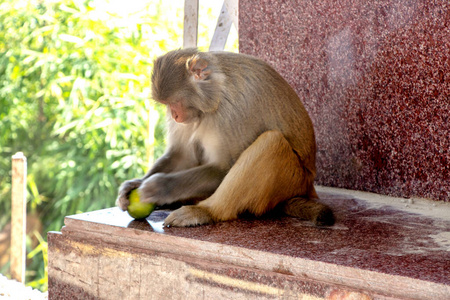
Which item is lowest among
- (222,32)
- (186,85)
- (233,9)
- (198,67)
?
(186,85)

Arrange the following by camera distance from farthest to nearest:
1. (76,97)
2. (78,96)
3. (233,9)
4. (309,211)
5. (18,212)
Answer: (78,96) → (76,97) → (18,212) → (233,9) → (309,211)

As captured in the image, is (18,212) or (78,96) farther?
(78,96)

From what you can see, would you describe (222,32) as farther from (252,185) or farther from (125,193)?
(252,185)

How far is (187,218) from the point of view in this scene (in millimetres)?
3197

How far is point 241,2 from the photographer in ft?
15.9

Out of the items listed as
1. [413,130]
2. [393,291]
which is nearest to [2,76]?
[413,130]

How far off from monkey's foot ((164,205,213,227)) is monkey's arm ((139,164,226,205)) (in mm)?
138

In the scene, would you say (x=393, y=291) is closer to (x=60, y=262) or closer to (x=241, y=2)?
(x=60, y=262)

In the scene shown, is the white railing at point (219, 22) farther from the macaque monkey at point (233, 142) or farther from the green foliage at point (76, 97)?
the green foliage at point (76, 97)

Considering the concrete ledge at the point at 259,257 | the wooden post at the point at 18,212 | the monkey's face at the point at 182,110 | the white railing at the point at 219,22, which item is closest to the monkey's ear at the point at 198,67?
the monkey's face at the point at 182,110

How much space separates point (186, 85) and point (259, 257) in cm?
116

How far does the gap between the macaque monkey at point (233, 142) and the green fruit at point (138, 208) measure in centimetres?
3

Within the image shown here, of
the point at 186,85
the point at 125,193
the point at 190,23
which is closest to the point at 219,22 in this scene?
the point at 190,23

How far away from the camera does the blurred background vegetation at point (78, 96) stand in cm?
870
